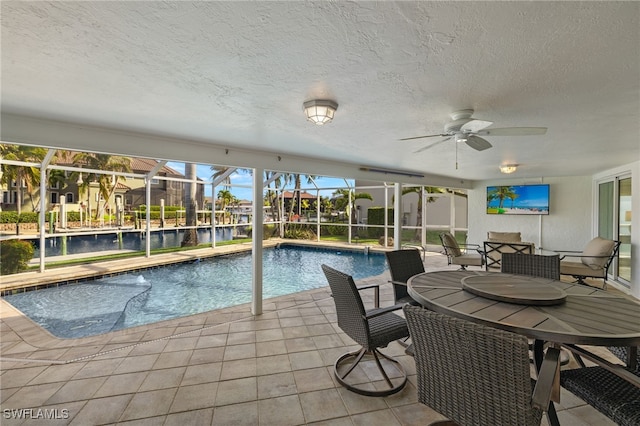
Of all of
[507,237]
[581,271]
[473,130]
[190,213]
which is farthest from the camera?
[190,213]

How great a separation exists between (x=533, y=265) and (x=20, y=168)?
10943 millimetres

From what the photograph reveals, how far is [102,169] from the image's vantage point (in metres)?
9.29

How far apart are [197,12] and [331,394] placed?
2.58m

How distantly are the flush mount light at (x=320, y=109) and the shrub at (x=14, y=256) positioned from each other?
7404 mm

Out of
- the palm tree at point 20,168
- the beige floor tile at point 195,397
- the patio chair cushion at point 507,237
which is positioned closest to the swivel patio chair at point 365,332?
the beige floor tile at point 195,397

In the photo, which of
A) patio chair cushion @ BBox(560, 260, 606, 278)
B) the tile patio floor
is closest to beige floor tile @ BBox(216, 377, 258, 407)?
the tile patio floor

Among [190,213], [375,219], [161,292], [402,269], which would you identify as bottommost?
[161,292]

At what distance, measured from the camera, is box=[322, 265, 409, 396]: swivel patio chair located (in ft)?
7.32

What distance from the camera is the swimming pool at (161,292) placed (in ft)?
15.0

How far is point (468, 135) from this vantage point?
8.68ft

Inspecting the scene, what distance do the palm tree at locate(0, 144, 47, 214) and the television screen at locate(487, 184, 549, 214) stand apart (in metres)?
11.5

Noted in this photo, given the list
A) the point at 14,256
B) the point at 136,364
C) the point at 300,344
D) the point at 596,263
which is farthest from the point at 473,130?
the point at 14,256

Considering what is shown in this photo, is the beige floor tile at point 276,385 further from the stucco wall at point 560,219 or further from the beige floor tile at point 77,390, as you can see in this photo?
the stucco wall at point 560,219

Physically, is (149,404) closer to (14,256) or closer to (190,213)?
(14,256)
